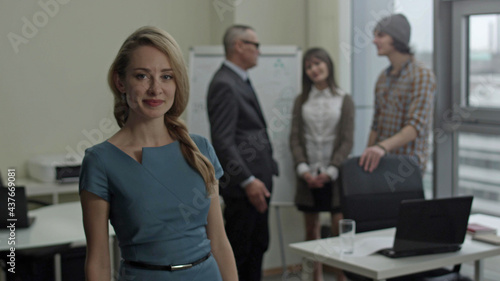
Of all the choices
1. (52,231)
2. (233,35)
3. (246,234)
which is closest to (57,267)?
(52,231)

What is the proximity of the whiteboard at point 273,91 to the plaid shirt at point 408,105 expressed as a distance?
0.78 meters

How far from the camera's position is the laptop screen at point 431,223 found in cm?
215

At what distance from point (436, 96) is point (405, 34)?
52 centimetres

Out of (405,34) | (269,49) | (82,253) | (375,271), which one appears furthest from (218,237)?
(269,49)

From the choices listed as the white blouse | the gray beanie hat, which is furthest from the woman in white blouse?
the gray beanie hat

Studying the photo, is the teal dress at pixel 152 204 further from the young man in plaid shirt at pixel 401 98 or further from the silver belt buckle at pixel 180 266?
the young man in plaid shirt at pixel 401 98

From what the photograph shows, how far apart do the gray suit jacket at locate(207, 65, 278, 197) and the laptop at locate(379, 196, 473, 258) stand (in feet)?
3.69

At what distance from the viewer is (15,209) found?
2615 millimetres

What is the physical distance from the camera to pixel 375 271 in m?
2.01

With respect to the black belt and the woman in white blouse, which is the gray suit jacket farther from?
the black belt

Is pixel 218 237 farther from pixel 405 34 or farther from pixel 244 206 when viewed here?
pixel 405 34

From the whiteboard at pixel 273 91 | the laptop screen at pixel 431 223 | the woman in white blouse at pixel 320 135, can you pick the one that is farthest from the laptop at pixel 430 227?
the whiteboard at pixel 273 91

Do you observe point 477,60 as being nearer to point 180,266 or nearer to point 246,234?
point 246,234

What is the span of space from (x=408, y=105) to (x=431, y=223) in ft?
4.59
